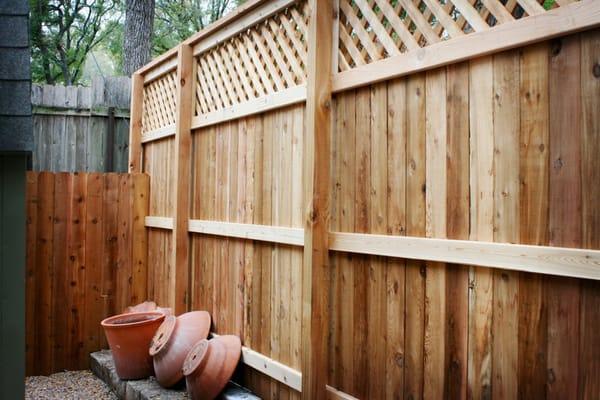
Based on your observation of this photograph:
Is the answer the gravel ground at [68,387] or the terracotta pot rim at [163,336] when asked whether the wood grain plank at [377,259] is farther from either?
the gravel ground at [68,387]

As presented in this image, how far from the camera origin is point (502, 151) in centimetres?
186

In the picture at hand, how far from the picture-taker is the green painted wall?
2.35 metres

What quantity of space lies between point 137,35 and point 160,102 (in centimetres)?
292

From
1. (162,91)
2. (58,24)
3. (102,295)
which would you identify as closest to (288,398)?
(102,295)

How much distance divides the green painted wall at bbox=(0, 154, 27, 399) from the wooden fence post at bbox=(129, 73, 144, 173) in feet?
9.13

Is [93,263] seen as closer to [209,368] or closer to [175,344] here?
[175,344]

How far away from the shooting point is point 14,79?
233 cm

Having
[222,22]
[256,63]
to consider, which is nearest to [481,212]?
[256,63]

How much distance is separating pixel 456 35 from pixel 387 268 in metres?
0.98

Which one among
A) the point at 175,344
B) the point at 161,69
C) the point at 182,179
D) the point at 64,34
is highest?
the point at 64,34

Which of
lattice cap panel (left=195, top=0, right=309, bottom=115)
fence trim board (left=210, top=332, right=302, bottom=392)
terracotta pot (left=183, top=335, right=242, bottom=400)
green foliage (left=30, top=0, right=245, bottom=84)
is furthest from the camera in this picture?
green foliage (left=30, top=0, right=245, bottom=84)

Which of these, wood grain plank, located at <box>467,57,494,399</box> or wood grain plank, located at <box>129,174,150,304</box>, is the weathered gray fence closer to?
wood grain plank, located at <box>129,174,150,304</box>

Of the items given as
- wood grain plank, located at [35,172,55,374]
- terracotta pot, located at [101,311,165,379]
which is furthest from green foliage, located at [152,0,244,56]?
terracotta pot, located at [101,311,165,379]

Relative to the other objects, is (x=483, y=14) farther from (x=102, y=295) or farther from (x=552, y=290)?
(x=102, y=295)
